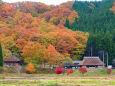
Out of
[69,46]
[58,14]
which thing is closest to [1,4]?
[58,14]

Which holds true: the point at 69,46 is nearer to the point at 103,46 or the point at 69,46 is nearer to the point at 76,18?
the point at 103,46

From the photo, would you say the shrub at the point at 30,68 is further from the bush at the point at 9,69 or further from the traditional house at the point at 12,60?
the traditional house at the point at 12,60

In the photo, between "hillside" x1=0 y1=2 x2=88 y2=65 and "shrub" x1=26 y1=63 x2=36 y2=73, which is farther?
"hillside" x1=0 y1=2 x2=88 y2=65

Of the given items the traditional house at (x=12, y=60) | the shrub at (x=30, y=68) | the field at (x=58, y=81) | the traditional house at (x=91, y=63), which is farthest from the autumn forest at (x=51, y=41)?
the field at (x=58, y=81)

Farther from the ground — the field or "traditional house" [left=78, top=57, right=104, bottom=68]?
the field

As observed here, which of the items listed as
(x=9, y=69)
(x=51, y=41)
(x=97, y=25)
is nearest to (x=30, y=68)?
(x=9, y=69)

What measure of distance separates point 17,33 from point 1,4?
3513 centimetres

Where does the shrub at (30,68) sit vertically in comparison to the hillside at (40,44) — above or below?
below

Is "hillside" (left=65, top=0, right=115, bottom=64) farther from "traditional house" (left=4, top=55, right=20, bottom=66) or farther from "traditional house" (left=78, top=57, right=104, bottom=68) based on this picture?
"traditional house" (left=4, top=55, right=20, bottom=66)

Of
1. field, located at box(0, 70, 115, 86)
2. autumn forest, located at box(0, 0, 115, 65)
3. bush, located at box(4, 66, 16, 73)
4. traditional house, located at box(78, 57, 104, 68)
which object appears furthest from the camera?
traditional house, located at box(78, 57, 104, 68)

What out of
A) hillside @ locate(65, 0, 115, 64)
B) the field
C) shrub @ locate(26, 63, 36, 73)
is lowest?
shrub @ locate(26, 63, 36, 73)

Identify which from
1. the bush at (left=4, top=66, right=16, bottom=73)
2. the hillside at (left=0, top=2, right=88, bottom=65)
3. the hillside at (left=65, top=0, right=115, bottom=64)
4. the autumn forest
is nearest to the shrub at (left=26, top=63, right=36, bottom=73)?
the autumn forest

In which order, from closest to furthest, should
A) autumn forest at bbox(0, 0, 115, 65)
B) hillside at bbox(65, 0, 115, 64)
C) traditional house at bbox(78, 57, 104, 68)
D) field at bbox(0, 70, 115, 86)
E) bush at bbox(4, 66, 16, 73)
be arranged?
field at bbox(0, 70, 115, 86) → bush at bbox(4, 66, 16, 73) → autumn forest at bbox(0, 0, 115, 65) → traditional house at bbox(78, 57, 104, 68) → hillside at bbox(65, 0, 115, 64)

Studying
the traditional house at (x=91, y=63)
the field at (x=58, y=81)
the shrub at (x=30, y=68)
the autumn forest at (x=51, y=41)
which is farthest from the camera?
the traditional house at (x=91, y=63)
